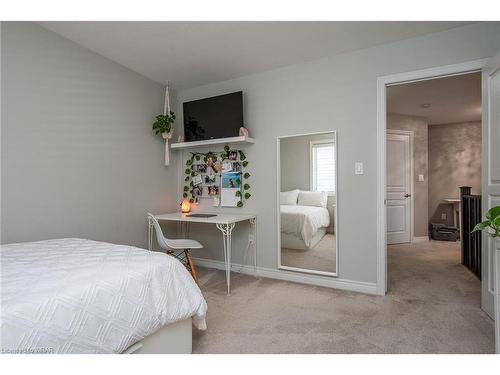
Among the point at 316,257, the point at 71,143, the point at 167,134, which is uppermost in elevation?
the point at 167,134

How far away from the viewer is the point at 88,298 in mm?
1181

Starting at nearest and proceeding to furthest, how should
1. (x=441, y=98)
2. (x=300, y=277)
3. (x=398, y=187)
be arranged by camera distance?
1. (x=300, y=277)
2. (x=441, y=98)
3. (x=398, y=187)

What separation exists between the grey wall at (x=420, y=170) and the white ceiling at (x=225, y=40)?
313 cm

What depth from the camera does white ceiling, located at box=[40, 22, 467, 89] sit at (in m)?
2.30

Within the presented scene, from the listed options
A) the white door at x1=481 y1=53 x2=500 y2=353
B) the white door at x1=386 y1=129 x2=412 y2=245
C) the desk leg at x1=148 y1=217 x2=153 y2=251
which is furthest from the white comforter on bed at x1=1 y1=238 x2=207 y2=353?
the white door at x1=386 y1=129 x2=412 y2=245

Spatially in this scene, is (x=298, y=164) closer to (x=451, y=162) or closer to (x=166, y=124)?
(x=166, y=124)

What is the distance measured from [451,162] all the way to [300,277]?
4.58 metres

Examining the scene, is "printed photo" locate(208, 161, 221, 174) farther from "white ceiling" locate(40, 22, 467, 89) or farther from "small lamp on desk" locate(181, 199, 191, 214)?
"white ceiling" locate(40, 22, 467, 89)

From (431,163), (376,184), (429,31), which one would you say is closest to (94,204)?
(376,184)

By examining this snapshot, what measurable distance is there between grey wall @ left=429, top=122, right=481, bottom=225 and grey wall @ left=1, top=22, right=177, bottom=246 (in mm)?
5415

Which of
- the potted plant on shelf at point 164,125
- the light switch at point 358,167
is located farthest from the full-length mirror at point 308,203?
the potted plant on shelf at point 164,125

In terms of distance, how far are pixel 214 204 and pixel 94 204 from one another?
1.34 metres

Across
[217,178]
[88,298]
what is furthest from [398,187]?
[88,298]

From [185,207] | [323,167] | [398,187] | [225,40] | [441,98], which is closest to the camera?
[225,40]
